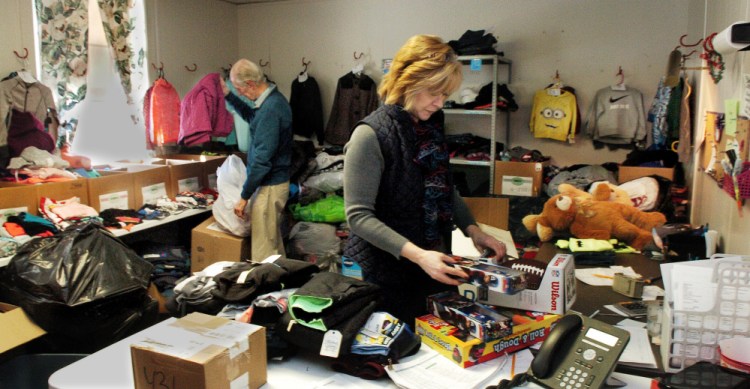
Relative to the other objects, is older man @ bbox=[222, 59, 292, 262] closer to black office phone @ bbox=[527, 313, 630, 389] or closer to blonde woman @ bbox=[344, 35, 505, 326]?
blonde woman @ bbox=[344, 35, 505, 326]

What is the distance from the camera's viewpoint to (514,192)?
4.21m

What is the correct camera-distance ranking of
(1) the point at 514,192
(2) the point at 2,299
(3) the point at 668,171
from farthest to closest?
1. (1) the point at 514,192
2. (3) the point at 668,171
3. (2) the point at 2,299

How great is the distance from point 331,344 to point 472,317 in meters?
0.35

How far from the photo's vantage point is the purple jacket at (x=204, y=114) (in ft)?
15.1

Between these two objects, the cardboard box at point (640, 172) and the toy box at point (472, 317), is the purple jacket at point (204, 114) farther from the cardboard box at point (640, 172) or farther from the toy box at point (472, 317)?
the toy box at point (472, 317)

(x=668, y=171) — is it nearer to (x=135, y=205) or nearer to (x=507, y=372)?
(x=507, y=372)

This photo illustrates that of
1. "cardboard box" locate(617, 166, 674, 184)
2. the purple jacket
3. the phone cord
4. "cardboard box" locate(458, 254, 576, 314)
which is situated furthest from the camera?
the purple jacket

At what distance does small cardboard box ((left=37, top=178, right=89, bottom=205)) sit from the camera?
3.16m

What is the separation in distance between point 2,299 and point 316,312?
1982 millimetres

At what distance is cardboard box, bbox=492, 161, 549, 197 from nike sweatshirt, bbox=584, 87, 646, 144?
0.56m

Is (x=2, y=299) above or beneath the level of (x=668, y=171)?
beneath

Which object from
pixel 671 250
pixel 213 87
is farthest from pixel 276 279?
pixel 213 87

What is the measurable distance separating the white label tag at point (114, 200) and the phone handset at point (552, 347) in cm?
301

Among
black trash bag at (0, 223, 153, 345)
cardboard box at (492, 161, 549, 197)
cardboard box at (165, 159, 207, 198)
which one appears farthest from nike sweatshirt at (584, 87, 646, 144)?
black trash bag at (0, 223, 153, 345)
